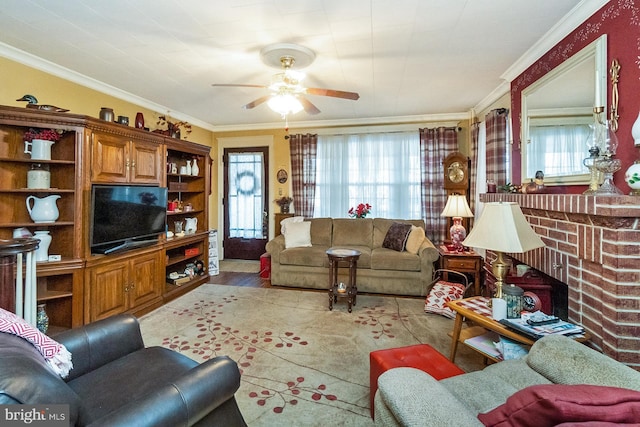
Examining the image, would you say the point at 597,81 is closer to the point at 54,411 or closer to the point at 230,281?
the point at 54,411

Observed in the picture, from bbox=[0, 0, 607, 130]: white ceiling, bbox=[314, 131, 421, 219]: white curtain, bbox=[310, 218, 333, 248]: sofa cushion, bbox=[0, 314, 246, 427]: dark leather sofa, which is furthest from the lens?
bbox=[314, 131, 421, 219]: white curtain

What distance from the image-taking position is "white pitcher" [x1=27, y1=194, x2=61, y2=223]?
9.21ft

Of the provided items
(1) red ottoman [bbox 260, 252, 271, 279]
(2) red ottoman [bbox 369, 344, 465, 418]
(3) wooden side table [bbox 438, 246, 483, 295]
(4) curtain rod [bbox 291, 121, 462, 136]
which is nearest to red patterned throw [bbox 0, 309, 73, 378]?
(2) red ottoman [bbox 369, 344, 465, 418]

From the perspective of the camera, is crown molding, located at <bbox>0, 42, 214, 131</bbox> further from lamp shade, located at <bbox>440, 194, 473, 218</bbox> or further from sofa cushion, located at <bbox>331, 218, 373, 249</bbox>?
lamp shade, located at <bbox>440, 194, 473, 218</bbox>

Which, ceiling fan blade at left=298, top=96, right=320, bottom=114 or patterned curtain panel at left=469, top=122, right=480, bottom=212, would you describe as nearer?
ceiling fan blade at left=298, top=96, right=320, bottom=114

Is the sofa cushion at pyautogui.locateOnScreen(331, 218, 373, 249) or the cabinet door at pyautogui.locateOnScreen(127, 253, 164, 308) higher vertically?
the sofa cushion at pyautogui.locateOnScreen(331, 218, 373, 249)

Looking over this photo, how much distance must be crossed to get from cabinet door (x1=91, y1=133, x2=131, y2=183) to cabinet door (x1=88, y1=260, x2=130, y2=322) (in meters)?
0.87

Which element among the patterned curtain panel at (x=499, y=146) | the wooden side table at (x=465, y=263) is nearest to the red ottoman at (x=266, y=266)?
the wooden side table at (x=465, y=263)

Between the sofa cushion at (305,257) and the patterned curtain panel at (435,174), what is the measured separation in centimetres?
191

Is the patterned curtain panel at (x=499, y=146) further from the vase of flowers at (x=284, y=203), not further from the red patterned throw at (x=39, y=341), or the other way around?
the red patterned throw at (x=39, y=341)

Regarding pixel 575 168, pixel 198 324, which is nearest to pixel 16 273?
pixel 198 324

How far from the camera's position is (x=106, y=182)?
3.11 meters

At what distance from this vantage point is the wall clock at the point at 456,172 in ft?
15.6

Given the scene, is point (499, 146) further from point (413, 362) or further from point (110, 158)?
point (110, 158)
